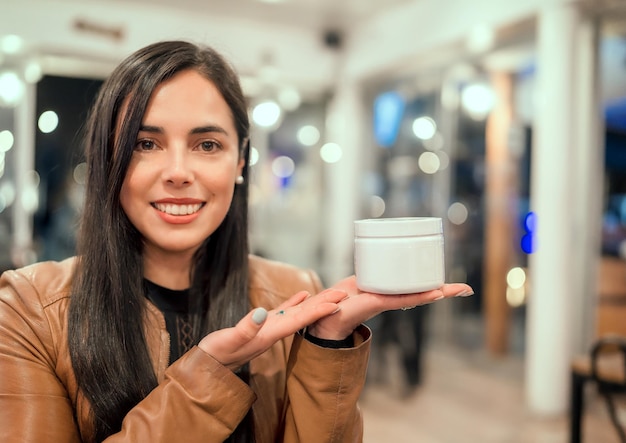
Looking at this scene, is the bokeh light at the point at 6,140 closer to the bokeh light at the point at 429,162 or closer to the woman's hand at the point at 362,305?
the bokeh light at the point at 429,162

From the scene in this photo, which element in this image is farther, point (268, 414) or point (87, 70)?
point (87, 70)

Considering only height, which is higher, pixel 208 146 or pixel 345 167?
pixel 345 167

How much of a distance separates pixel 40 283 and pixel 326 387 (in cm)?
55

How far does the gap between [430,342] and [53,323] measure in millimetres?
4901

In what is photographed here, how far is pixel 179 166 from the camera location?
3.23 feet

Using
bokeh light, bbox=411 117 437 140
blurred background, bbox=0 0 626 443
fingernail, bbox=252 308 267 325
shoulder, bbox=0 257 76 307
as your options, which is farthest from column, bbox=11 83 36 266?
Answer: fingernail, bbox=252 308 267 325

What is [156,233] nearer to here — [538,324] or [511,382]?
[538,324]

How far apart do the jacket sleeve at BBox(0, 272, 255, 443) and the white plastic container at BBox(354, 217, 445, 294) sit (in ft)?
0.91

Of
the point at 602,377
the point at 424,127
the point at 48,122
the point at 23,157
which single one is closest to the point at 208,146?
the point at 602,377

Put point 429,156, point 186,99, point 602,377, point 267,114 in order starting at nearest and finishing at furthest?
point 186,99
point 602,377
point 429,156
point 267,114

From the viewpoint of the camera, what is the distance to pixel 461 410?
368cm

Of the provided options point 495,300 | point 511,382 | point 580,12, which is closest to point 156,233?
point 580,12

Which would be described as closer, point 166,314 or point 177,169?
point 177,169

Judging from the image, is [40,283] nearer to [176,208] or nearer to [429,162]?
[176,208]
